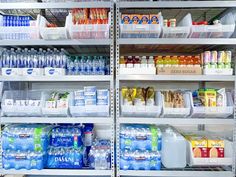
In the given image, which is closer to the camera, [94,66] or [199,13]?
[94,66]

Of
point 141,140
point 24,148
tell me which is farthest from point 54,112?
point 141,140

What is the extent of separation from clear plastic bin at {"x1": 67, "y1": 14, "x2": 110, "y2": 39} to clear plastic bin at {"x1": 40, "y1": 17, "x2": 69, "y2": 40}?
0.16 feet

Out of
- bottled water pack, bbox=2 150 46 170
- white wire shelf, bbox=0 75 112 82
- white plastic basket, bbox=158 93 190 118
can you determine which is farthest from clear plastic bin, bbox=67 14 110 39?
bottled water pack, bbox=2 150 46 170

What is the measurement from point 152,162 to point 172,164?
0.20 meters

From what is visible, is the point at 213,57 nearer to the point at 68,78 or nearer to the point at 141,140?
the point at 141,140

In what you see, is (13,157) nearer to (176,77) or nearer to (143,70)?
(143,70)

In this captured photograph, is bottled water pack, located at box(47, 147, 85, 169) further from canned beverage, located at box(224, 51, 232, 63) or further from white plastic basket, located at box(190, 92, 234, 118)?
canned beverage, located at box(224, 51, 232, 63)

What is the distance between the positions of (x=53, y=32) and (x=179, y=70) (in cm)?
106

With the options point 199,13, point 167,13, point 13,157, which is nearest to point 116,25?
point 167,13

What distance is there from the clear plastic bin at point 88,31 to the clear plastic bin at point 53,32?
5cm

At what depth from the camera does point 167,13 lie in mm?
1841

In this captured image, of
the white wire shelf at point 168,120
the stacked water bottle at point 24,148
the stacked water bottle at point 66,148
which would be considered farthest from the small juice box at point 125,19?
the stacked water bottle at point 24,148

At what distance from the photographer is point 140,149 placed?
1.58 m

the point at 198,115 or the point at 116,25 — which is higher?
the point at 116,25
